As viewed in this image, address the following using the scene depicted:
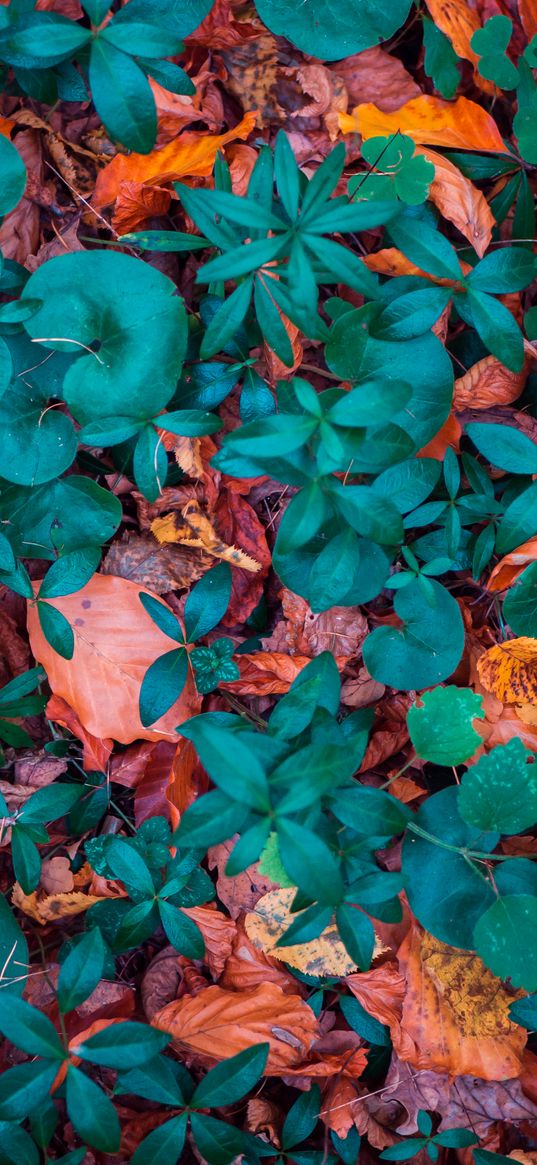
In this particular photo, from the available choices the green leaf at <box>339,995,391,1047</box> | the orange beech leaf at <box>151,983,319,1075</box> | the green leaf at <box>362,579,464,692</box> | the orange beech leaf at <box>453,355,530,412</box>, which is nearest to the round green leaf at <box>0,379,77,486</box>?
the green leaf at <box>362,579,464,692</box>

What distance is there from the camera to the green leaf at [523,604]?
5.61ft

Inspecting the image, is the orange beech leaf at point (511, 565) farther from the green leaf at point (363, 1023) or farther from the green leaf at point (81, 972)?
the green leaf at point (81, 972)

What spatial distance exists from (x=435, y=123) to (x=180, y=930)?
6.07ft

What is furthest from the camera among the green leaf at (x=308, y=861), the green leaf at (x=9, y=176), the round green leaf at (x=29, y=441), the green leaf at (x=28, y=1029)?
the round green leaf at (x=29, y=441)

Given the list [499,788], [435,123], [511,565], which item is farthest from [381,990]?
[435,123]

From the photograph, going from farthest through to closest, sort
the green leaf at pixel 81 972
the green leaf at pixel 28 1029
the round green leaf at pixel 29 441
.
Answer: the round green leaf at pixel 29 441
the green leaf at pixel 81 972
the green leaf at pixel 28 1029

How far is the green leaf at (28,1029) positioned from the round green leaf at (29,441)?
3.17 ft

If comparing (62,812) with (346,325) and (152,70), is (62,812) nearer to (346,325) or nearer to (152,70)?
(346,325)

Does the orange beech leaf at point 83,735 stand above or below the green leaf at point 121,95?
below

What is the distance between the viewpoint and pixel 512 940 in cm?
148

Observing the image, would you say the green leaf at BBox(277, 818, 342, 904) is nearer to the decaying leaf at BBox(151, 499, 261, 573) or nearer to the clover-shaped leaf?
the decaying leaf at BBox(151, 499, 261, 573)

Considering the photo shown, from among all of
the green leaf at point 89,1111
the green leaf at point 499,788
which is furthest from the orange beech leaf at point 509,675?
the green leaf at point 89,1111

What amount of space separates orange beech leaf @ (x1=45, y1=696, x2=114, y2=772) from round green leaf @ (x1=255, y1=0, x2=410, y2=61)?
1529mm

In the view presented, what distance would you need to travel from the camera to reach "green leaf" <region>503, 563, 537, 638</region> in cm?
171
